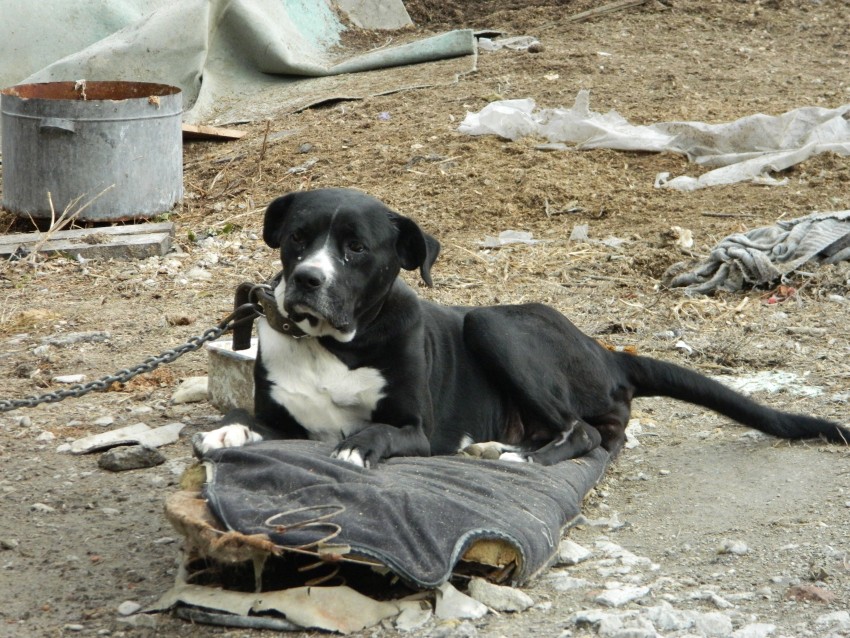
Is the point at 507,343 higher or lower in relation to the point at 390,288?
lower

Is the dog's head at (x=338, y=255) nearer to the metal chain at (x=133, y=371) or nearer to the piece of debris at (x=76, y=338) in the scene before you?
the metal chain at (x=133, y=371)

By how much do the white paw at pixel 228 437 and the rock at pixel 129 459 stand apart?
26.0 inches

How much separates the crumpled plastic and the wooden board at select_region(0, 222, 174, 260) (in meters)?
2.65

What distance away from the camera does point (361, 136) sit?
9.05 meters

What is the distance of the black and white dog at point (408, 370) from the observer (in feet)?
12.2

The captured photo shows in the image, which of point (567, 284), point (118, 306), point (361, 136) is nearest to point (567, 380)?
point (567, 284)

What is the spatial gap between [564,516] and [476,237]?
3909mm

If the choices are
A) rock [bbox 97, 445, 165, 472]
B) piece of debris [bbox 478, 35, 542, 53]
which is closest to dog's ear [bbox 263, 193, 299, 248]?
rock [bbox 97, 445, 165, 472]

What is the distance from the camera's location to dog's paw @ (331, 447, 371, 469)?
11.5 ft

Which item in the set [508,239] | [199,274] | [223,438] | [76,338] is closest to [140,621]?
[223,438]

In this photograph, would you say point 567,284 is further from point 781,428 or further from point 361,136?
point 361,136

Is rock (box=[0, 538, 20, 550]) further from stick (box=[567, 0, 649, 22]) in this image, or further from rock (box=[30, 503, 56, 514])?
stick (box=[567, 0, 649, 22])

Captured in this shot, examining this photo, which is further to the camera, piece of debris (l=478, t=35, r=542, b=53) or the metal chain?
piece of debris (l=478, t=35, r=542, b=53)

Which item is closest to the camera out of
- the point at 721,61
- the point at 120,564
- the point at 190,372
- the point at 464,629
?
the point at 464,629
